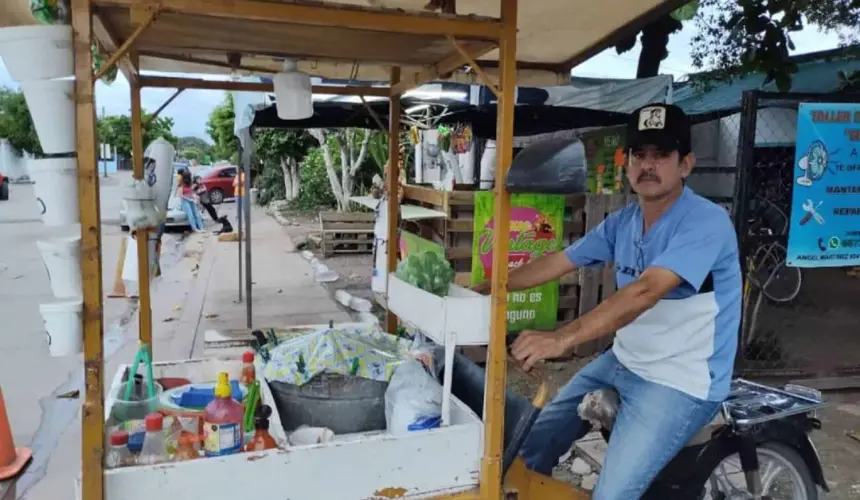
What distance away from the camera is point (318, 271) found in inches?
403

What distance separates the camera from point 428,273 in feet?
7.65

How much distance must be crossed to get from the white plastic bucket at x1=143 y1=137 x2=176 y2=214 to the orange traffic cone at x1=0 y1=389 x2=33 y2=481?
5.61 feet

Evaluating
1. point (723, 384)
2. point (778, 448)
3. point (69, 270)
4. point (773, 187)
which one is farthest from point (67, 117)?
point (773, 187)

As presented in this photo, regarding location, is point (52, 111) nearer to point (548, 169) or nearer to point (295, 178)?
point (548, 169)

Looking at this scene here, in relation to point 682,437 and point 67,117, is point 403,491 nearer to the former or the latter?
point 682,437

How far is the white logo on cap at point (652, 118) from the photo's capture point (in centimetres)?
217

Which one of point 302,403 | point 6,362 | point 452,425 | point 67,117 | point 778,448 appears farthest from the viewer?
point 6,362

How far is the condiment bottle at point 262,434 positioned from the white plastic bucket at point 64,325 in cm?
56

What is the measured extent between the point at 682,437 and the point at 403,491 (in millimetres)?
963

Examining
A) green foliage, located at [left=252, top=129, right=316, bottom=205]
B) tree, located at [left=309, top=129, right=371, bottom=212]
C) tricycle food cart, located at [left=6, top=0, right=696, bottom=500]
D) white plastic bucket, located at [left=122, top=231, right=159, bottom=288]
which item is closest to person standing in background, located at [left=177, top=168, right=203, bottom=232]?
green foliage, located at [left=252, top=129, right=316, bottom=205]

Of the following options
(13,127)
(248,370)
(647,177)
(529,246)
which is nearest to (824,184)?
(529,246)

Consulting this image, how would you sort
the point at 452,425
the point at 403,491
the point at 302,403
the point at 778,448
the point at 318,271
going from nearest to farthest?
the point at 403,491 → the point at 452,425 → the point at 302,403 → the point at 778,448 → the point at 318,271

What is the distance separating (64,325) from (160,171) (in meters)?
1.65

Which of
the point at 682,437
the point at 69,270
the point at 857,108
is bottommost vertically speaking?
the point at 682,437
